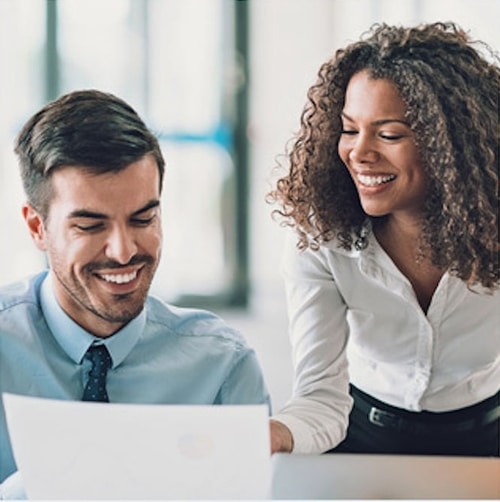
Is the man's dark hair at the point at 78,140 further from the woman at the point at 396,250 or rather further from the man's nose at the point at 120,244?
the woman at the point at 396,250

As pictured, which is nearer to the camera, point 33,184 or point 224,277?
point 33,184

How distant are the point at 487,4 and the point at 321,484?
60cm

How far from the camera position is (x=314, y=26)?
3.54 ft

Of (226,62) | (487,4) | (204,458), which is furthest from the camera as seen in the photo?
(226,62)

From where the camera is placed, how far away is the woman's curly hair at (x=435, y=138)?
963 millimetres

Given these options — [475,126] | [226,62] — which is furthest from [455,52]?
[226,62]

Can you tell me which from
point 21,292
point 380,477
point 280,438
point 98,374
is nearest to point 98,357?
point 98,374

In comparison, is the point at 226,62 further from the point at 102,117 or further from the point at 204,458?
the point at 204,458

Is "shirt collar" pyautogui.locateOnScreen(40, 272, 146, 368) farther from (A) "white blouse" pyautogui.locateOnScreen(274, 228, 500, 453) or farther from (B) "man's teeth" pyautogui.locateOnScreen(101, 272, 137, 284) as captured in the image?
(A) "white blouse" pyautogui.locateOnScreen(274, 228, 500, 453)

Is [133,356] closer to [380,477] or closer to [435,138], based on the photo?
[380,477]

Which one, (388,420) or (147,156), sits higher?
(147,156)

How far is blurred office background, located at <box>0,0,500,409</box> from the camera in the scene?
3.52 feet

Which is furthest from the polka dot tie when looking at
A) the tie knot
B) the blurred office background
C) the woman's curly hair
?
the woman's curly hair

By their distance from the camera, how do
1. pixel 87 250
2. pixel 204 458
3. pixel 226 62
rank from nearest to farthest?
pixel 204 458
pixel 87 250
pixel 226 62
